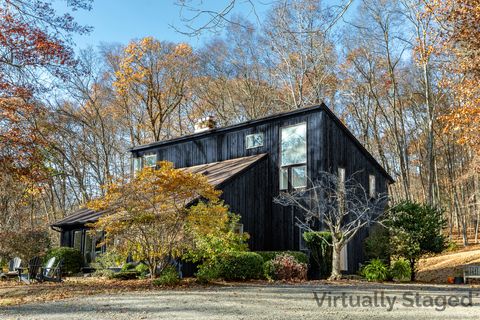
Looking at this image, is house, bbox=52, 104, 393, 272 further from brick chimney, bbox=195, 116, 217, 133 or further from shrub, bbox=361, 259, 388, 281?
shrub, bbox=361, 259, 388, 281

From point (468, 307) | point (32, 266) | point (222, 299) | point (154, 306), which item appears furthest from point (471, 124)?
point (32, 266)

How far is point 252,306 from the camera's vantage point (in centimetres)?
887

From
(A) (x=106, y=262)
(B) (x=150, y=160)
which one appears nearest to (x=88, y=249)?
(B) (x=150, y=160)

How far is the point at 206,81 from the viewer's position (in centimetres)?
3278

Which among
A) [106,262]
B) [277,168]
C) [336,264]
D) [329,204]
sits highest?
[277,168]

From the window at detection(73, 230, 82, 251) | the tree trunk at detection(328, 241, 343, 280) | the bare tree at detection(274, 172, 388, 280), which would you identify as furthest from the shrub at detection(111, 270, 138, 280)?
the tree trunk at detection(328, 241, 343, 280)

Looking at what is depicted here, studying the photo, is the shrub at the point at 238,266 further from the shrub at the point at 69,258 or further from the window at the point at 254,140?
the shrub at the point at 69,258

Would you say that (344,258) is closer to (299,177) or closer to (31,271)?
(299,177)

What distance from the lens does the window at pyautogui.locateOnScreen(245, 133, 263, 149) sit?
21281mm

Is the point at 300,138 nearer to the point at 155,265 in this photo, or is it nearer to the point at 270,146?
the point at 270,146

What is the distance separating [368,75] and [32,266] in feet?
73.3

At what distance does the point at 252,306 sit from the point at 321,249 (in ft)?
30.9

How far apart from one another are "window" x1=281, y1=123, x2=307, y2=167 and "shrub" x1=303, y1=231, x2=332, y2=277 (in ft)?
10.8

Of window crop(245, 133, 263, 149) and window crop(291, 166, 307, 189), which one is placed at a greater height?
window crop(245, 133, 263, 149)
